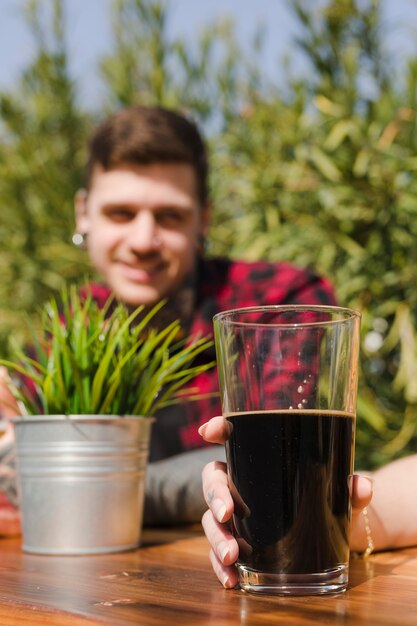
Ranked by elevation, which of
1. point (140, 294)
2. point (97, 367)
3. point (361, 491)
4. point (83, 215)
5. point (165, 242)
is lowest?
point (361, 491)

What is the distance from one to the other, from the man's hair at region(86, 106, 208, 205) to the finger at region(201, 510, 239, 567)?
159 cm

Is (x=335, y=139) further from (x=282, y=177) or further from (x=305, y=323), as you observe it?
(x=305, y=323)

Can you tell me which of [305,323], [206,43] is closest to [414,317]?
[206,43]

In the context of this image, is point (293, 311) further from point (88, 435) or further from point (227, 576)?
point (88, 435)

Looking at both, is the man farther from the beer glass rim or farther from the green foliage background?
the beer glass rim

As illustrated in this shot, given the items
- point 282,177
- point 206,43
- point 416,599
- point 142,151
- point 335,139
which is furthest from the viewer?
point 206,43

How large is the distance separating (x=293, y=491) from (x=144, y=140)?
1703 mm

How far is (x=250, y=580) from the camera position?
0.77 metres

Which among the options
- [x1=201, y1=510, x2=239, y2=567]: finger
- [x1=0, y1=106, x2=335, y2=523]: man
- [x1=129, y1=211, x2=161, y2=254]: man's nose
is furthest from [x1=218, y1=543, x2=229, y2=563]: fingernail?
[x1=129, y1=211, x2=161, y2=254]: man's nose

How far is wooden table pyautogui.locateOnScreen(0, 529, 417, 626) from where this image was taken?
67cm

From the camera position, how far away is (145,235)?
2316 millimetres

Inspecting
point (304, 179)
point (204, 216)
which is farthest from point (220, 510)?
point (304, 179)

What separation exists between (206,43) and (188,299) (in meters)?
2.41

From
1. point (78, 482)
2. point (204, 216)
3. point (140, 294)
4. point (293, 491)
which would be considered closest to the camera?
point (293, 491)
